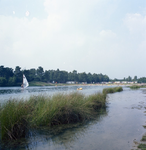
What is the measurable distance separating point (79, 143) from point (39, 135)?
2.25 metres

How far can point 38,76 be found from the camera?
5207 inches

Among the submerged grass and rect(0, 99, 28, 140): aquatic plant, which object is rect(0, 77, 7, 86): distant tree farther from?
→ rect(0, 99, 28, 140): aquatic plant

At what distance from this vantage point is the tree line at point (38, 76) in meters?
103

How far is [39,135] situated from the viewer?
8398mm

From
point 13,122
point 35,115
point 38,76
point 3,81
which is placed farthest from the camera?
point 38,76

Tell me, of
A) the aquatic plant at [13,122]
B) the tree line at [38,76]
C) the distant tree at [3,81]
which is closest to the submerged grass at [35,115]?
the aquatic plant at [13,122]

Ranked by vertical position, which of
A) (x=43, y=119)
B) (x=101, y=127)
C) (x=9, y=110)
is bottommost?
(x=101, y=127)

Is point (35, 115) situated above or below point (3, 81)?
below

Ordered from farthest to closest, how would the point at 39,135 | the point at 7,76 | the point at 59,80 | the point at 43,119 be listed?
the point at 59,80, the point at 7,76, the point at 43,119, the point at 39,135

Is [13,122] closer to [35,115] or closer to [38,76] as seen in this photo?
[35,115]

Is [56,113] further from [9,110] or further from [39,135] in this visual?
[9,110]

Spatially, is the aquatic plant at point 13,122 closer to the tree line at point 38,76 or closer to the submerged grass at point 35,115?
the submerged grass at point 35,115

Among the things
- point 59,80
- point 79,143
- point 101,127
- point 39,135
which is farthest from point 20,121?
point 59,80

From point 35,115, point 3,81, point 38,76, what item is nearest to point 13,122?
point 35,115
